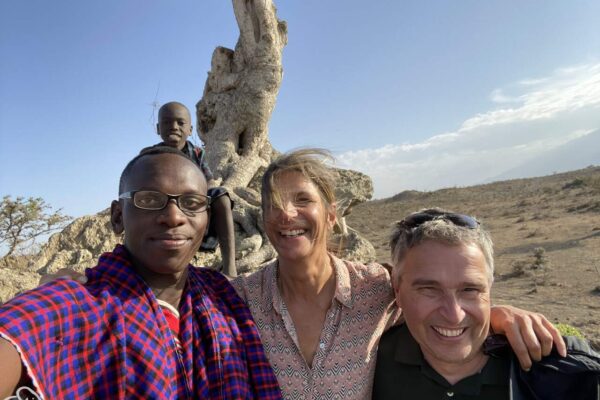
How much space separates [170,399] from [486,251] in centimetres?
132

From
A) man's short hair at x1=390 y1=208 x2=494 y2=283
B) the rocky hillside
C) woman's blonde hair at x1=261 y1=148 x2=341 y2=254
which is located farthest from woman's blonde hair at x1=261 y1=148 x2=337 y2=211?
the rocky hillside

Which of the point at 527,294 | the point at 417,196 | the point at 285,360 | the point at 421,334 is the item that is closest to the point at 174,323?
the point at 285,360

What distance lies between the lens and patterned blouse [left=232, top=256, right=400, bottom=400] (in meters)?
1.76

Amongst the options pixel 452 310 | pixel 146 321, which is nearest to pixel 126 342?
pixel 146 321

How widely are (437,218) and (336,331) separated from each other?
0.67 meters

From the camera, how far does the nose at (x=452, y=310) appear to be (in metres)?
1.60

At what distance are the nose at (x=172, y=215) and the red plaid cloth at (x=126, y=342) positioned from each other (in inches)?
9.0

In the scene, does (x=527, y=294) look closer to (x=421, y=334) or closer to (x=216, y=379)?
(x=421, y=334)

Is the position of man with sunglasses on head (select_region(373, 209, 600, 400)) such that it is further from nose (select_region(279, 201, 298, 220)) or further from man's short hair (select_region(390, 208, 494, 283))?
nose (select_region(279, 201, 298, 220))

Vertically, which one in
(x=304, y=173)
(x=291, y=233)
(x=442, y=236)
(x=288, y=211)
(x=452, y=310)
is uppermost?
(x=304, y=173)

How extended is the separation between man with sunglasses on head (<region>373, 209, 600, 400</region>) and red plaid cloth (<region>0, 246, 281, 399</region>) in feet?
2.02

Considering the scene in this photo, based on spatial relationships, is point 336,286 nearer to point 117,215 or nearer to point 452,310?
point 452,310

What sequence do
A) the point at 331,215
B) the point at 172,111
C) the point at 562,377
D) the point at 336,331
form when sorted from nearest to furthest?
1. the point at 562,377
2. the point at 336,331
3. the point at 331,215
4. the point at 172,111

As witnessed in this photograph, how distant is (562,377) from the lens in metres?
1.51
